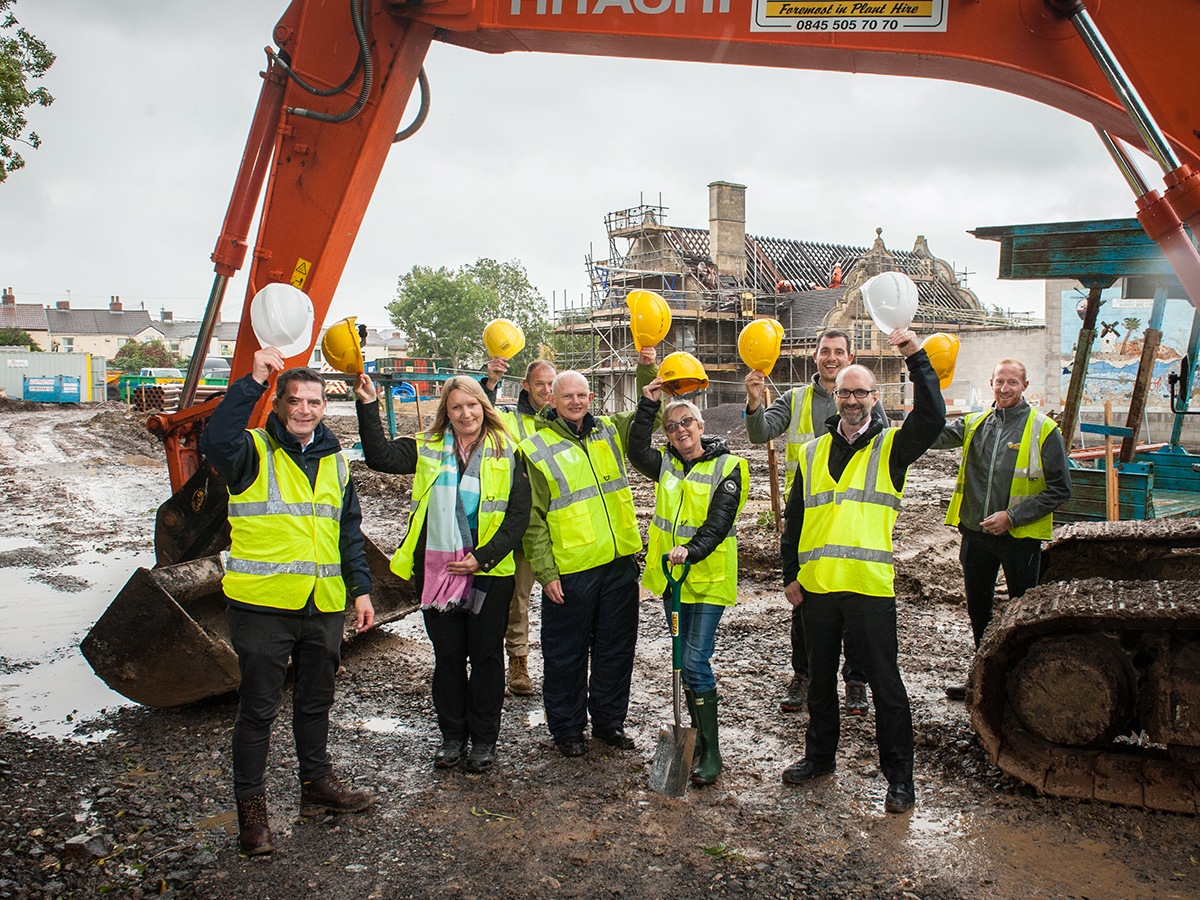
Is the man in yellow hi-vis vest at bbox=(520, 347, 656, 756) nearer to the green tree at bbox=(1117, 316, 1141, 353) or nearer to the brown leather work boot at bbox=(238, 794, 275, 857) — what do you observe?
the brown leather work boot at bbox=(238, 794, 275, 857)

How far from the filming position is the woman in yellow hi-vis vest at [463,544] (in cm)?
437

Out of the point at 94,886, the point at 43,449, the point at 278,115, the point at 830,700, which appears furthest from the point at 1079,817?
the point at 43,449

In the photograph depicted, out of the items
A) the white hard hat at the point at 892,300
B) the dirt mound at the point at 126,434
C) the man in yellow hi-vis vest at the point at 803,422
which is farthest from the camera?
the dirt mound at the point at 126,434

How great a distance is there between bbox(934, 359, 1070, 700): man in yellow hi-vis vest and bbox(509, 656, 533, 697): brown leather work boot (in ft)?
8.35

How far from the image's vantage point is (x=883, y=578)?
13.0ft

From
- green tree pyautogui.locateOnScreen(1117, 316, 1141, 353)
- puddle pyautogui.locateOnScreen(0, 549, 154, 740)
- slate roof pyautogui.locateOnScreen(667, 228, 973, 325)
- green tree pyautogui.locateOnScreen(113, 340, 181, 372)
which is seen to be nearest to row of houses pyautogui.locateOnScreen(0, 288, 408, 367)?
green tree pyautogui.locateOnScreen(113, 340, 181, 372)

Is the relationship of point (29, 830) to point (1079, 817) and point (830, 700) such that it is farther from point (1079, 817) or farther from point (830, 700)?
point (1079, 817)

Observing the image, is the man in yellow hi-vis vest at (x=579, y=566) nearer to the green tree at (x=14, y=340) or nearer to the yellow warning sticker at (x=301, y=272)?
the yellow warning sticker at (x=301, y=272)

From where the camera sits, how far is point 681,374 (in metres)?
4.56

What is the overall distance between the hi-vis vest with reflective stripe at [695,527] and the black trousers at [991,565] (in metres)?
1.48

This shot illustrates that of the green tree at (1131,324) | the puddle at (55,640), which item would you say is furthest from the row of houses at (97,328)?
the puddle at (55,640)

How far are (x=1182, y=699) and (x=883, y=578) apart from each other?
53.4 inches

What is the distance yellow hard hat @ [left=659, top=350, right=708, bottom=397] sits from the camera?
4.57m

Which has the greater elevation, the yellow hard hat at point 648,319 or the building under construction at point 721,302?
the building under construction at point 721,302
